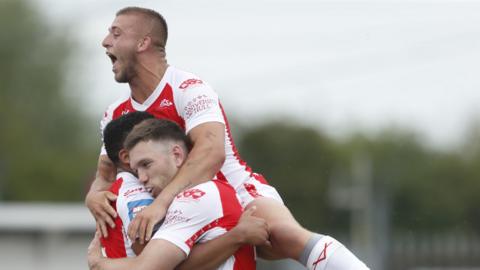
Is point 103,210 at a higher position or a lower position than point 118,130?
lower

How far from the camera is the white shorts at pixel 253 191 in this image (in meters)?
7.98

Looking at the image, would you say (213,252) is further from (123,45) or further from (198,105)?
(123,45)

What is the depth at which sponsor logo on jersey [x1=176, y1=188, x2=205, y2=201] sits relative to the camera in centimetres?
728

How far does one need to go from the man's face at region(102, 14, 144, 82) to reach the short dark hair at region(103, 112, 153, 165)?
0.47 metres

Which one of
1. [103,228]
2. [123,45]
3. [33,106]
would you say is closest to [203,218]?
[103,228]

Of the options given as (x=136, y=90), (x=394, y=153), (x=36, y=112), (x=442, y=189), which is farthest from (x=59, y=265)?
(x=394, y=153)

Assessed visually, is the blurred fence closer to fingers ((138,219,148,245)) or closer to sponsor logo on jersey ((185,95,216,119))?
sponsor logo on jersey ((185,95,216,119))

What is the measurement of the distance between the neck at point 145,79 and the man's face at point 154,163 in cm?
75

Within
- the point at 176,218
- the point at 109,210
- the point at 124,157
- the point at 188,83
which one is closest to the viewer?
the point at 176,218

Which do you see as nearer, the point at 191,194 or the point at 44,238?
the point at 191,194

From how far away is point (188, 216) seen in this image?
Result: 723cm

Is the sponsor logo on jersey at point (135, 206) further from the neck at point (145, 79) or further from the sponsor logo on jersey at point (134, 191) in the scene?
the neck at point (145, 79)

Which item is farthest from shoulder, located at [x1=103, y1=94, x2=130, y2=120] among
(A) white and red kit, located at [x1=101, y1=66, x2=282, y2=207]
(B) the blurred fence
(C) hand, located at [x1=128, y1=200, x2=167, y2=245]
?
(B) the blurred fence

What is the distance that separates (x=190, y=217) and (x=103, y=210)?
2.11 feet
